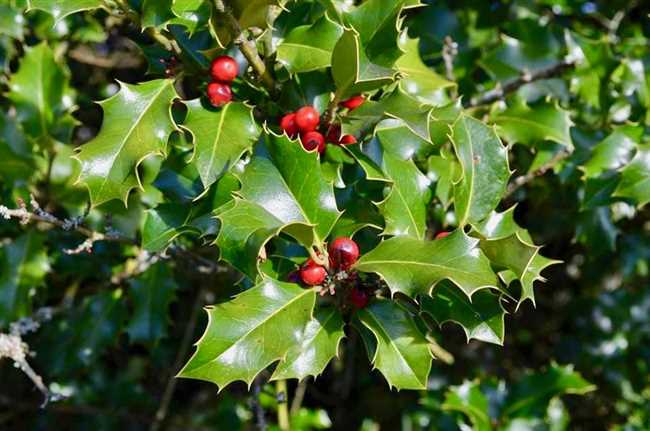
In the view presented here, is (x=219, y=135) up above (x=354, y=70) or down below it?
below

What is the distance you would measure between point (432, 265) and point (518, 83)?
3.30ft

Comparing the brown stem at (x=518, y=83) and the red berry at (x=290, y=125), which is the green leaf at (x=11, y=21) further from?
the brown stem at (x=518, y=83)

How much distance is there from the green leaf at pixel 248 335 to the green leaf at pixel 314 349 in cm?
3

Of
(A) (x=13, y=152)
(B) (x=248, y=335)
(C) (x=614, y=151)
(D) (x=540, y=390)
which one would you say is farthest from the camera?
(D) (x=540, y=390)

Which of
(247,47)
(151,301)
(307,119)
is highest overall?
(247,47)

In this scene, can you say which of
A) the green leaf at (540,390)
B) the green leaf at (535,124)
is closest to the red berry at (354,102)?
the green leaf at (535,124)

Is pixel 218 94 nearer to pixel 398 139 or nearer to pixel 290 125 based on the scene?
pixel 290 125

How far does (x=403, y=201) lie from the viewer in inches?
59.9

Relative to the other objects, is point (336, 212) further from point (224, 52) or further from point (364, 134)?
point (224, 52)

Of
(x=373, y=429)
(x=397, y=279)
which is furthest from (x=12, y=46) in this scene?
(x=373, y=429)

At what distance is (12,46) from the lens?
2387mm

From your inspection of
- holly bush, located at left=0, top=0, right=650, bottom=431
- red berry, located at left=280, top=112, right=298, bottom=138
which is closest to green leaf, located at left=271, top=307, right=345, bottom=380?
holly bush, located at left=0, top=0, right=650, bottom=431

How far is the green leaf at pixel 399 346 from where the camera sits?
1416 millimetres

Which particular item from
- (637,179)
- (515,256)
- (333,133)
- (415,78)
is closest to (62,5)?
(333,133)
